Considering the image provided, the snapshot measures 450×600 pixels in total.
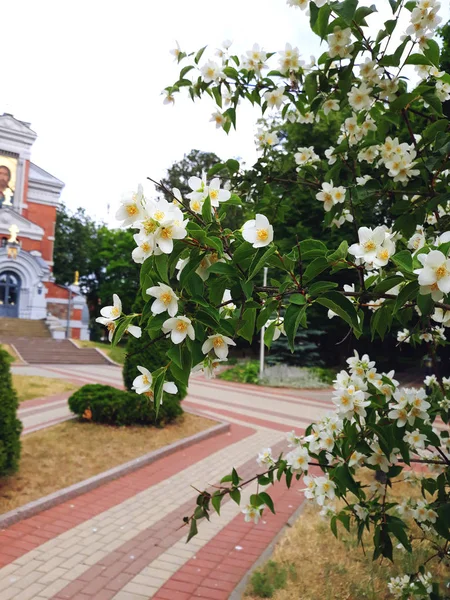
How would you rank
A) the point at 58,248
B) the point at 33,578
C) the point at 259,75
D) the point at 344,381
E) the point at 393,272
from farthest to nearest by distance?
the point at 58,248
the point at 33,578
the point at 259,75
the point at 344,381
the point at 393,272

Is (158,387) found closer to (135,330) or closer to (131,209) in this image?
(135,330)

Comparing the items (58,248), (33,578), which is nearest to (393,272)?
(33,578)

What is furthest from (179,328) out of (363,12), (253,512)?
(253,512)

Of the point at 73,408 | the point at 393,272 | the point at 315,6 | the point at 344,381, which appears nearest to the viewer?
the point at 393,272

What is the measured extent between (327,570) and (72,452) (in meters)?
4.09

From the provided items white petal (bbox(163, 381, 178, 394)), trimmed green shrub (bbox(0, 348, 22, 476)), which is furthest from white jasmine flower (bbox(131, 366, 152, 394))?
trimmed green shrub (bbox(0, 348, 22, 476))

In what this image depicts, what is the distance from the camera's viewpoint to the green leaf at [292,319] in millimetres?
1425

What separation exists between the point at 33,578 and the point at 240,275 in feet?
11.4

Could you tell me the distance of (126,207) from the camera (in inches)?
58.7

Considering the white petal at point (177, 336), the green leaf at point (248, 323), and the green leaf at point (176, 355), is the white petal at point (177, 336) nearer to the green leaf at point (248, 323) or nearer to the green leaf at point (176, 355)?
the green leaf at point (176, 355)

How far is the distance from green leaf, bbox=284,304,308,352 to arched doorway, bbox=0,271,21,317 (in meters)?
34.1

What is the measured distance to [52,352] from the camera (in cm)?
2589

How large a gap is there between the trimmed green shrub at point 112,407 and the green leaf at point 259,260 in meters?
7.19

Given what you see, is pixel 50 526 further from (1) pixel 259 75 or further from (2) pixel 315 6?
(2) pixel 315 6
